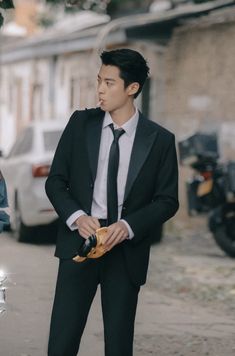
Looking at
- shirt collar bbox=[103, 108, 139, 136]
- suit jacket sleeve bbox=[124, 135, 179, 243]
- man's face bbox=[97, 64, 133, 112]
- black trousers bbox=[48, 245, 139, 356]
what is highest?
man's face bbox=[97, 64, 133, 112]

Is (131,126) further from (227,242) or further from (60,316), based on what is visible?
(227,242)

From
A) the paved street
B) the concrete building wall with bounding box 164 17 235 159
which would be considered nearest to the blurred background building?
the concrete building wall with bounding box 164 17 235 159

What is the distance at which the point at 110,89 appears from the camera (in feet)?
16.2

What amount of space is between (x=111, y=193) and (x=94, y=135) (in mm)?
294

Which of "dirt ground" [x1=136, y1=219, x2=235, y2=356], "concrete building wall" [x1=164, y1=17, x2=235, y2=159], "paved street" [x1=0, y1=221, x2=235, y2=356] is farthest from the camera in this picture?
"concrete building wall" [x1=164, y1=17, x2=235, y2=159]

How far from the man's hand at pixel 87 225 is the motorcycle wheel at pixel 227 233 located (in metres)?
7.76

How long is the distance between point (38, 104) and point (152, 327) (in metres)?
20.6

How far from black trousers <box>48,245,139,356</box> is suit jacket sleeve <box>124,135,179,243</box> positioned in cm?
17

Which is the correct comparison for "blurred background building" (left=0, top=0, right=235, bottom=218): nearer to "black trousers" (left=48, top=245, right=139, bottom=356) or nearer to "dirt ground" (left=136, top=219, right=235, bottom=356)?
"dirt ground" (left=136, top=219, right=235, bottom=356)

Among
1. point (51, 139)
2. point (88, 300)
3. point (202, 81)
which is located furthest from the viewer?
point (202, 81)

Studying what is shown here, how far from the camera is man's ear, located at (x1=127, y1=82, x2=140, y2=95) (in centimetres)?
495

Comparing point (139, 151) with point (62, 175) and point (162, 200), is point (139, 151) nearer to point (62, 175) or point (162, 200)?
point (162, 200)

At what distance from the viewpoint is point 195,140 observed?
529 inches

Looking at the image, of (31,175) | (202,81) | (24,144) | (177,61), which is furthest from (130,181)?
(177,61)
